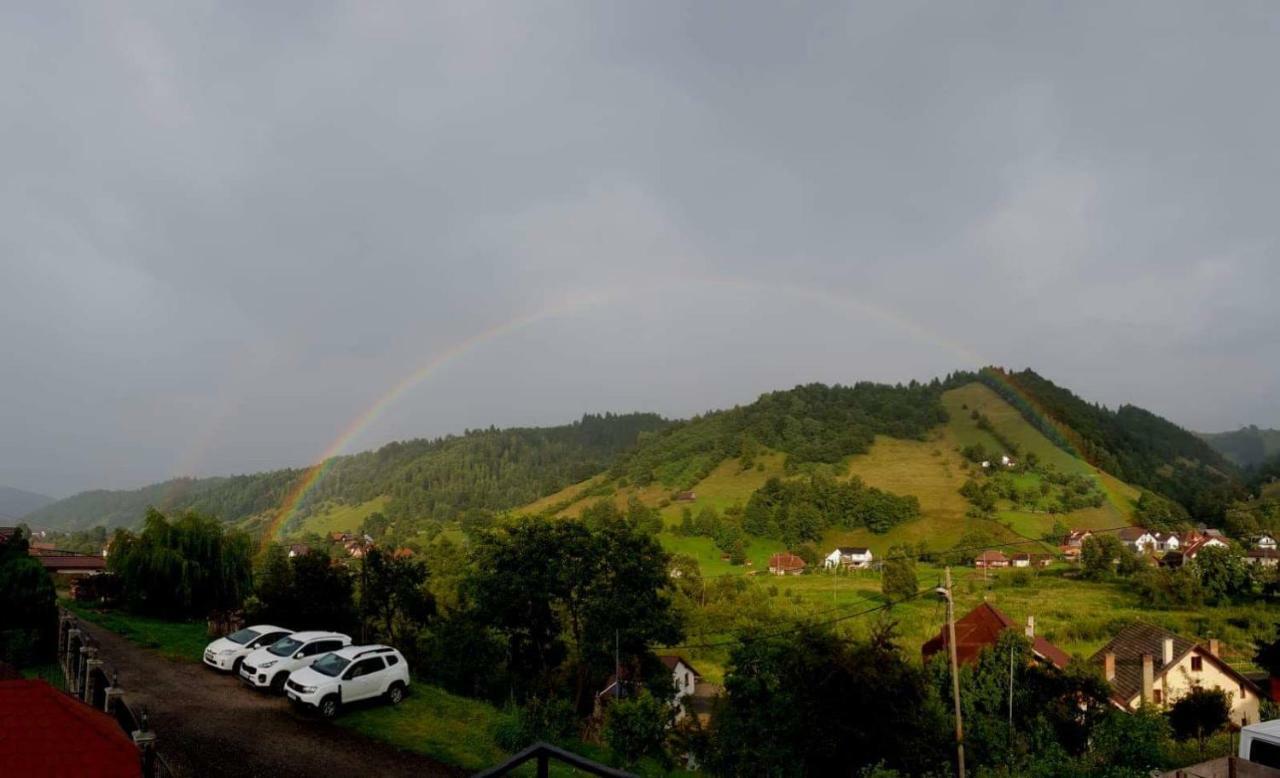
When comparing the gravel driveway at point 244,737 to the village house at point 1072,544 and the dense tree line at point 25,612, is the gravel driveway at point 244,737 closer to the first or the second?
the dense tree line at point 25,612

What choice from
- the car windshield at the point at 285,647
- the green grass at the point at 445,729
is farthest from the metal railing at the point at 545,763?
the car windshield at the point at 285,647

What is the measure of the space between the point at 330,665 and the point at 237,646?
4844 mm

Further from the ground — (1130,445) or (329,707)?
(1130,445)

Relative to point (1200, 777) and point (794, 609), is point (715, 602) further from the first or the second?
point (1200, 777)

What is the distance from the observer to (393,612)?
28438mm

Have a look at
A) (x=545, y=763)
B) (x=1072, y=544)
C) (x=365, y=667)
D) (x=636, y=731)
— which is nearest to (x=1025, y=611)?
(x=1072, y=544)

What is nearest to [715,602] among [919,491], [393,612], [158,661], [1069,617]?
[1069,617]

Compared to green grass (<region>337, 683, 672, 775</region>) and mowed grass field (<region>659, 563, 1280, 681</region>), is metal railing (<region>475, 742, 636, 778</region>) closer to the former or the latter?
green grass (<region>337, 683, 672, 775</region>)

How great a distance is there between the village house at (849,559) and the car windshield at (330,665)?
93751 mm

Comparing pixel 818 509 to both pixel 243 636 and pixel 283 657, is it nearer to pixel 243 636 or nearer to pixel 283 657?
pixel 243 636

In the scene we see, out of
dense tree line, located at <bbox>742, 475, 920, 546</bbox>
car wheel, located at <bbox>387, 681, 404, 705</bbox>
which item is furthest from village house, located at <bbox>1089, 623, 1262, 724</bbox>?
dense tree line, located at <bbox>742, 475, 920, 546</bbox>

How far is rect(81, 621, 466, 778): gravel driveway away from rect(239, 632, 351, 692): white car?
12.7 inches

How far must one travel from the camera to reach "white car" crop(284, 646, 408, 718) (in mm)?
15047

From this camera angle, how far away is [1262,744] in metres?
12.7
